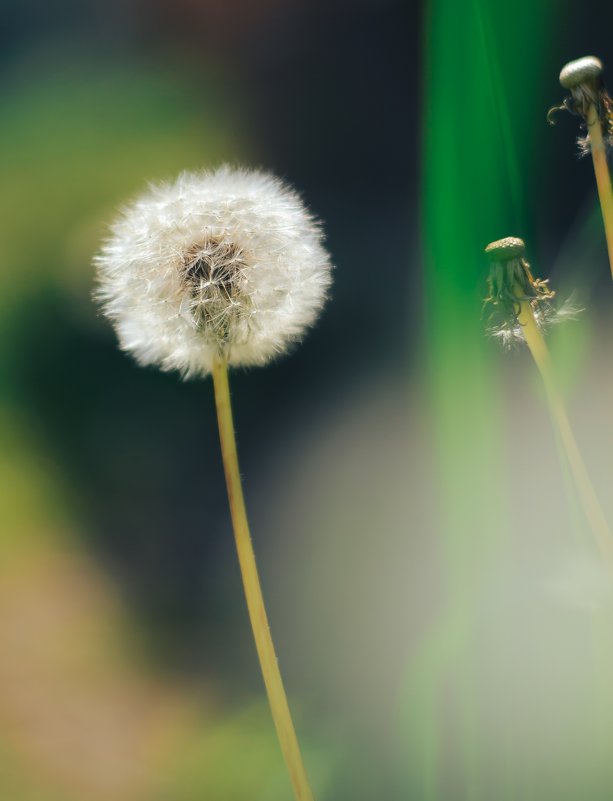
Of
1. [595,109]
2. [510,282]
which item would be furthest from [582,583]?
[595,109]

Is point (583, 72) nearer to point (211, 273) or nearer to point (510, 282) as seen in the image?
point (510, 282)

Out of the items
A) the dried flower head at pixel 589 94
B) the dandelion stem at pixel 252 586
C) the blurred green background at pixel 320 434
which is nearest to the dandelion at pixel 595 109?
the dried flower head at pixel 589 94

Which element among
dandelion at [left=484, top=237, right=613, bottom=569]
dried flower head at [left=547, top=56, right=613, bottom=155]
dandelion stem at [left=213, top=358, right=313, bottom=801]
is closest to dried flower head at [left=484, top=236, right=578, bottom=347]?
dandelion at [left=484, top=237, right=613, bottom=569]

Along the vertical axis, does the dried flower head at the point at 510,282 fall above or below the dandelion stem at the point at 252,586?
above

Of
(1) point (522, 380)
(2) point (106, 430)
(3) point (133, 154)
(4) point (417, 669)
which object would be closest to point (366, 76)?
(3) point (133, 154)

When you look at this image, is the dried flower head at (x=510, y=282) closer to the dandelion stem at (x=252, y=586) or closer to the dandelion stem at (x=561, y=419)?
the dandelion stem at (x=561, y=419)

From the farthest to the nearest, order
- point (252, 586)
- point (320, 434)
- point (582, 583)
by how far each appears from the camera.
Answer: point (320, 434)
point (582, 583)
point (252, 586)
